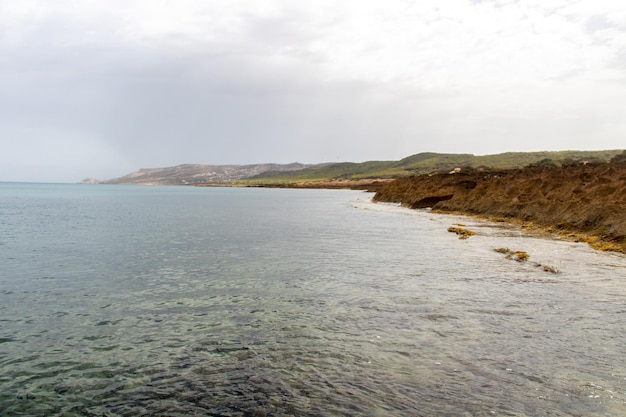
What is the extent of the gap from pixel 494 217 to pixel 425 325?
3938cm

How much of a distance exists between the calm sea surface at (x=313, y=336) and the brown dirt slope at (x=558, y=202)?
8662 mm

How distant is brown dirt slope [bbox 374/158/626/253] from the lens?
103 feet

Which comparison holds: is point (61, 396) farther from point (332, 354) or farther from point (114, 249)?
point (114, 249)

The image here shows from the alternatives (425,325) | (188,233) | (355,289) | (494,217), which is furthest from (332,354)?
(494,217)

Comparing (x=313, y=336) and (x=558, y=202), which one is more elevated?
(x=558, y=202)

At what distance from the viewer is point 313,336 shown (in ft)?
40.7

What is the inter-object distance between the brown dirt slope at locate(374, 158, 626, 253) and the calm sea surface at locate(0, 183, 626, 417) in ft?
28.4

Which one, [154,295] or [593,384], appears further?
[154,295]

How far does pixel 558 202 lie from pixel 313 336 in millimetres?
36206

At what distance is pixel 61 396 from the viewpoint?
886cm

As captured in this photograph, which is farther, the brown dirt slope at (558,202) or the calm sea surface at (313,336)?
the brown dirt slope at (558,202)

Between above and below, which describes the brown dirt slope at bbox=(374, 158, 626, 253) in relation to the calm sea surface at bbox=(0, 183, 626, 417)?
above

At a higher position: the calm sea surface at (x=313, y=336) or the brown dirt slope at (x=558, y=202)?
the brown dirt slope at (x=558, y=202)

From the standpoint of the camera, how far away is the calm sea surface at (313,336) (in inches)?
344
